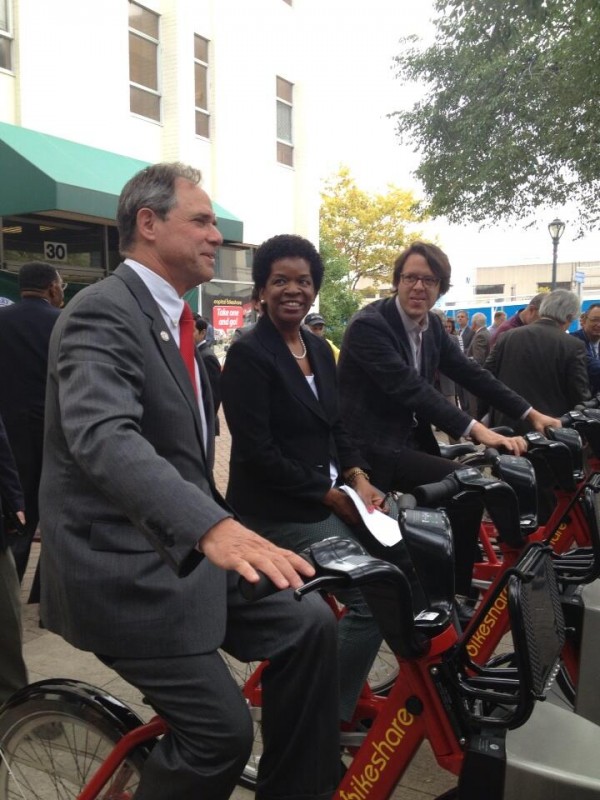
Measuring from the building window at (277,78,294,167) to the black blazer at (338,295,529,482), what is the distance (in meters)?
15.5

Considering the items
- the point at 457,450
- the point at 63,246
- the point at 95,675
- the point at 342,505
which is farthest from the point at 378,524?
the point at 63,246

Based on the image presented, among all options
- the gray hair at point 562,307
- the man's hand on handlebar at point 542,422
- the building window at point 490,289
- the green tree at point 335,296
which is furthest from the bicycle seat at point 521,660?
the building window at point 490,289

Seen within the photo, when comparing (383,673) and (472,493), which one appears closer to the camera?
(472,493)

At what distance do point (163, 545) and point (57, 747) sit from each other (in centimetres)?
102

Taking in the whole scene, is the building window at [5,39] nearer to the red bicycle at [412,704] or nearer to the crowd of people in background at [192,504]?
the crowd of people in background at [192,504]

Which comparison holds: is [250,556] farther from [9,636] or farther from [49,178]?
[49,178]

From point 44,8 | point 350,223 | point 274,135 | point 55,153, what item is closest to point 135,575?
point 55,153

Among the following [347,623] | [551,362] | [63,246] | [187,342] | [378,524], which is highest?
[63,246]

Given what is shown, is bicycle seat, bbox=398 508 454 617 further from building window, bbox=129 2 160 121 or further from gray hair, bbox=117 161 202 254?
building window, bbox=129 2 160 121

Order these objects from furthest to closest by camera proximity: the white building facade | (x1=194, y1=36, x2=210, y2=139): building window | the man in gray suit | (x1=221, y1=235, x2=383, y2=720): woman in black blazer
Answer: (x1=194, y1=36, x2=210, y2=139): building window < the white building facade < (x1=221, y1=235, x2=383, y2=720): woman in black blazer < the man in gray suit

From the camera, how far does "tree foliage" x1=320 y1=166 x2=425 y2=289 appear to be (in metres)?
39.9

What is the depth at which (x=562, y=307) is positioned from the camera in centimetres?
574

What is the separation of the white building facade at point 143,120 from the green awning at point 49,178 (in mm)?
18

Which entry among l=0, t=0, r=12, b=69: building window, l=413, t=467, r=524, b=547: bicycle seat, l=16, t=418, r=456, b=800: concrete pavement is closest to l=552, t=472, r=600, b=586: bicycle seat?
l=413, t=467, r=524, b=547: bicycle seat
